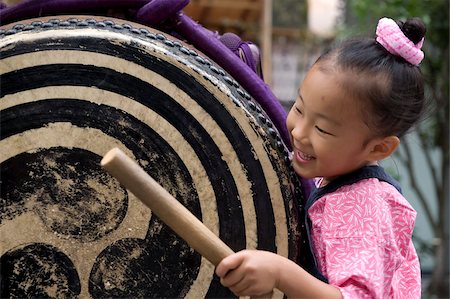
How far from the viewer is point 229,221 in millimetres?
1402

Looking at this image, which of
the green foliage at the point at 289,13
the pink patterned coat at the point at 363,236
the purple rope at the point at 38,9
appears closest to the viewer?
the pink patterned coat at the point at 363,236

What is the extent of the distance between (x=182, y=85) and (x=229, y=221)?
0.26 m

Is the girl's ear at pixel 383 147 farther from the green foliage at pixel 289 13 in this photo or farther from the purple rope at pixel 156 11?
the green foliage at pixel 289 13

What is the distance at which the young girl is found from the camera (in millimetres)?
1300

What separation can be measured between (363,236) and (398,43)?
35cm

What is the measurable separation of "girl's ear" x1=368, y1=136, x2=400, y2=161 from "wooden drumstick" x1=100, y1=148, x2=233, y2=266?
14.6 inches

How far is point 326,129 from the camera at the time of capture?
1359mm

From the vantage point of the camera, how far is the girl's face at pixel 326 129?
135 cm

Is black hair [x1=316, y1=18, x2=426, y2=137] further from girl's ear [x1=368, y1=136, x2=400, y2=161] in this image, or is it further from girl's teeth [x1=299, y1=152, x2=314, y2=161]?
girl's teeth [x1=299, y1=152, x2=314, y2=161]

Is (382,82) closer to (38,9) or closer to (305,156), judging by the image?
(305,156)

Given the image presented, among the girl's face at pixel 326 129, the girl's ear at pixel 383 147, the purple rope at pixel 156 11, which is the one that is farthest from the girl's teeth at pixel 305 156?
the purple rope at pixel 156 11

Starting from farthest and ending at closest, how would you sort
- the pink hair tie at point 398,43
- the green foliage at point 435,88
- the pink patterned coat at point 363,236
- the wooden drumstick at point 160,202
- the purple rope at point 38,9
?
the green foliage at point 435,88 < the purple rope at point 38,9 < the pink hair tie at point 398,43 < the pink patterned coat at point 363,236 < the wooden drumstick at point 160,202

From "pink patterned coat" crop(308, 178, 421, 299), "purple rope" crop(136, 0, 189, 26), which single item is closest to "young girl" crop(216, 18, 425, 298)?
"pink patterned coat" crop(308, 178, 421, 299)

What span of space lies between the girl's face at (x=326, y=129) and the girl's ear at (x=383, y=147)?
0.04ft
